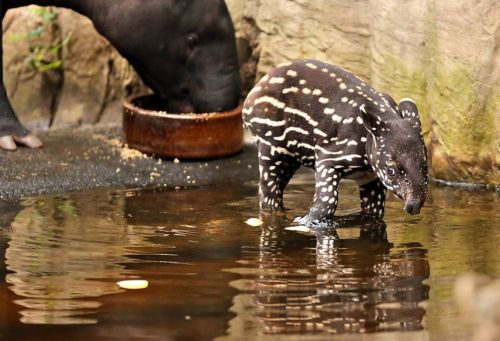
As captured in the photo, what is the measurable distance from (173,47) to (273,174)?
239cm

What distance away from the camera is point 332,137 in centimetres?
749

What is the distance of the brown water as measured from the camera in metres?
5.50

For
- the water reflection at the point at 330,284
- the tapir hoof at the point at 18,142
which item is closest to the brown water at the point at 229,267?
the water reflection at the point at 330,284

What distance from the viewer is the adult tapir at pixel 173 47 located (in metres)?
9.93

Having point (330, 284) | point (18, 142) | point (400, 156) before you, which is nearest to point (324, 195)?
point (400, 156)

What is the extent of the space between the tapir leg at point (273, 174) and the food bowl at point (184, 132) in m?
1.80

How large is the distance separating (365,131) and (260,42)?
3.72 metres

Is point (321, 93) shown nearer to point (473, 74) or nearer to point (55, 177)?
point (473, 74)

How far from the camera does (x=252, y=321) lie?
554 cm

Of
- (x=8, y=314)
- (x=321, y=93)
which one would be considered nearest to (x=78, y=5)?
(x=321, y=93)

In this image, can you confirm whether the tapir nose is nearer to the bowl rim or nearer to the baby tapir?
the baby tapir

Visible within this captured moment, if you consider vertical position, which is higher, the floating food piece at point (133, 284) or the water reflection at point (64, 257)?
the floating food piece at point (133, 284)

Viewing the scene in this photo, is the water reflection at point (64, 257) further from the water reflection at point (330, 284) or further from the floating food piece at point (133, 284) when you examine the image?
the water reflection at point (330, 284)

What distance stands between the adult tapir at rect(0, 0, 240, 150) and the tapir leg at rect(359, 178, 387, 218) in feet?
8.35
